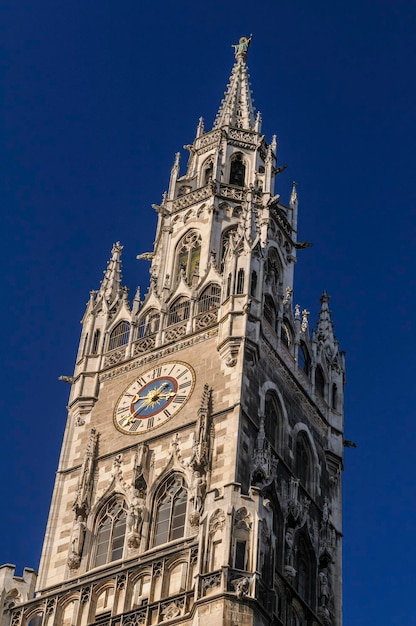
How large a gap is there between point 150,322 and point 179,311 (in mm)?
1122

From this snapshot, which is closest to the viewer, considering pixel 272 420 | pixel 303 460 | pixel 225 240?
pixel 272 420

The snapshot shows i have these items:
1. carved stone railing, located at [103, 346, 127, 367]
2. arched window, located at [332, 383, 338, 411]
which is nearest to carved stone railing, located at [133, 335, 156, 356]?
carved stone railing, located at [103, 346, 127, 367]

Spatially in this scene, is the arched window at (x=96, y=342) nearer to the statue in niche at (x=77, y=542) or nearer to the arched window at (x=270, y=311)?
the arched window at (x=270, y=311)

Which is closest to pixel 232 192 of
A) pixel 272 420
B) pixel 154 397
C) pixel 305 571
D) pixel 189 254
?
pixel 189 254

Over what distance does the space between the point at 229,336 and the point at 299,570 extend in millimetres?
7761

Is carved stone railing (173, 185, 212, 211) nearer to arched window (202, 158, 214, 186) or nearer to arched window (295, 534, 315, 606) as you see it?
arched window (202, 158, 214, 186)

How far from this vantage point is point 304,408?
5216cm

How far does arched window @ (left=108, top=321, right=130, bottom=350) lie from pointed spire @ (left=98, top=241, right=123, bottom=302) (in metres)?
1.64

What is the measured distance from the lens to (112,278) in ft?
187

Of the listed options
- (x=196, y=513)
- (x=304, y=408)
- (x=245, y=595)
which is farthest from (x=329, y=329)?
(x=245, y=595)

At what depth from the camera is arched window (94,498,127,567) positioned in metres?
46.2

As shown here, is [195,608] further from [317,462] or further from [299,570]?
[317,462]

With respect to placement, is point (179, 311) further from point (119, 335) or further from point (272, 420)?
point (272, 420)

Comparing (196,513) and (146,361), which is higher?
(146,361)
